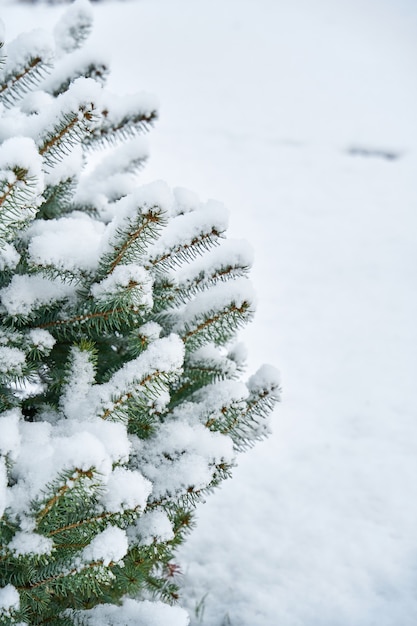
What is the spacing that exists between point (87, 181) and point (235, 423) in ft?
3.51

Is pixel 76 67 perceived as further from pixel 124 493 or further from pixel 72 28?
pixel 124 493

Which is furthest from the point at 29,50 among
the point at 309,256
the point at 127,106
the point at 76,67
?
the point at 309,256

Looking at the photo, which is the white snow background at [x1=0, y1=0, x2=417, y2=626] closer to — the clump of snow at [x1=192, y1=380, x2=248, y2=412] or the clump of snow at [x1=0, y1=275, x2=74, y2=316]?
the clump of snow at [x1=0, y1=275, x2=74, y2=316]

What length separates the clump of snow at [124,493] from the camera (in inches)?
51.3

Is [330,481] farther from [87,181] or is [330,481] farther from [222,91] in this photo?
[222,91]

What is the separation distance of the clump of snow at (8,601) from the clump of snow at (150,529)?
0.33m

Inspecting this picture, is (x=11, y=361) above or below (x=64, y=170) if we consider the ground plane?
below

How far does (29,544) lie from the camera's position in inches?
48.2

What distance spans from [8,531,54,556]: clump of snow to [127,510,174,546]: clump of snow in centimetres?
31

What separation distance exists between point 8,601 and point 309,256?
16.9 feet

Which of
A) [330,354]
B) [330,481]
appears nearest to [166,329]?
[330,481]

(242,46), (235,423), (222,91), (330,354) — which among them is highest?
(242,46)

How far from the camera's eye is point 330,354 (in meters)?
4.44

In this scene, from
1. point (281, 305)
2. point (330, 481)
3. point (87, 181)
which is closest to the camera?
point (87, 181)
